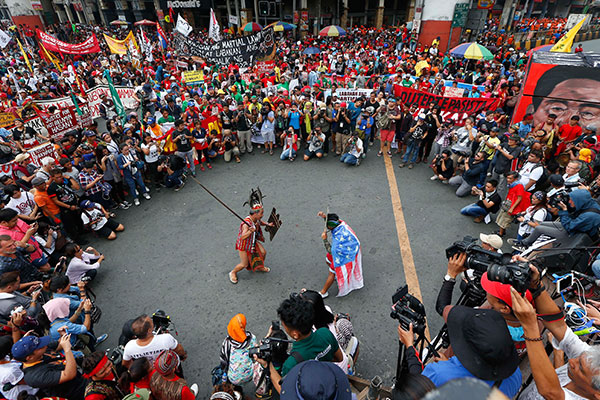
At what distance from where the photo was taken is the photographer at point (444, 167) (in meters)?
7.91

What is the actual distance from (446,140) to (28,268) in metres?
9.46

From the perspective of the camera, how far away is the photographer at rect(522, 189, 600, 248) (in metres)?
4.41

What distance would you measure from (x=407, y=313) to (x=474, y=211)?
5.03 meters

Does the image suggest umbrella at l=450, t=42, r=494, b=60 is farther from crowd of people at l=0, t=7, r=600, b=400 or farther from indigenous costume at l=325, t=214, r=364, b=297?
indigenous costume at l=325, t=214, r=364, b=297

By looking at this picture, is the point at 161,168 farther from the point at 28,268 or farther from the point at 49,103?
the point at 49,103

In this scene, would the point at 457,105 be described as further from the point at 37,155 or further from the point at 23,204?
the point at 37,155

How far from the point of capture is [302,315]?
256 centimetres

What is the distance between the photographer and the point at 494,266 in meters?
2.41

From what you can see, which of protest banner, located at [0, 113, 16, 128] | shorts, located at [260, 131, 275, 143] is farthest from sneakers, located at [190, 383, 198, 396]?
protest banner, located at [0, 113, 16, 128]

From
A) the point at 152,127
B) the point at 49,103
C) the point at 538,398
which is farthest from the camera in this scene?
the point at 49,103

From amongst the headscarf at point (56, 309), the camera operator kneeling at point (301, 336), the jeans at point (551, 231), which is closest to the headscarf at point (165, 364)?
the camera operator kneeling at point (301, 336)

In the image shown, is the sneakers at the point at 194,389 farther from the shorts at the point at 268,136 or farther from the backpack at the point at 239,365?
the shorts at the point at 268,136

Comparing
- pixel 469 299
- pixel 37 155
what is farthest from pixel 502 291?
pixel 37 155

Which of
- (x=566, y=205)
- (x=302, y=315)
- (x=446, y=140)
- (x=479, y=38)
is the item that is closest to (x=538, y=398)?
(x=302, y=315)
